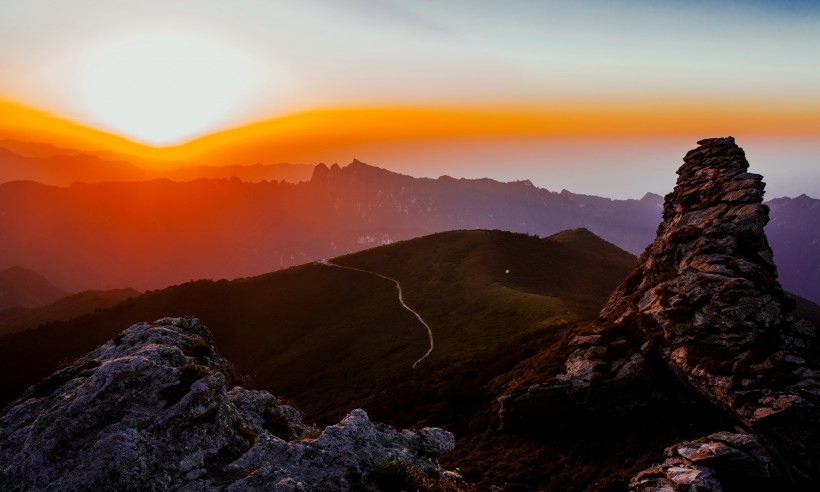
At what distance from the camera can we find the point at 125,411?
13.7 metres

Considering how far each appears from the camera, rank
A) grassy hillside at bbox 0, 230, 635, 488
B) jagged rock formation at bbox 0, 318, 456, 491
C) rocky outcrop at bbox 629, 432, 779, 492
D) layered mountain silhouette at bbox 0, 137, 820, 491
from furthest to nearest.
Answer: grassy hillside at bbox 0, 230, 635, 488
rocky outcrop at bbox 629, 432, 779, 492
layered mountain silhouette at bbox 0, 137, 820, 491
jagged rock formation at bbox 0, 318, 456, 491

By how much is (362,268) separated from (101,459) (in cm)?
13202

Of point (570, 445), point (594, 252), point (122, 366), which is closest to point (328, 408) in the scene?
point (570, 445)

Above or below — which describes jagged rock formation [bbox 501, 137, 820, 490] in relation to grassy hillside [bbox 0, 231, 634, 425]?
above

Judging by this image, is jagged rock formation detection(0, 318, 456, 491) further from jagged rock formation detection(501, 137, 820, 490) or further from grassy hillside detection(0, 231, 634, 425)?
grassy hillside detection(0, 231, 634, 425)

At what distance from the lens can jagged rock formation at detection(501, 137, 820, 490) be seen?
2616cm

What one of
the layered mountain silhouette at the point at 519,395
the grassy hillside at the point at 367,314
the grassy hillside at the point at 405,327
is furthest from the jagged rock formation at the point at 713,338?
the grassy hillside at the point at 367,314

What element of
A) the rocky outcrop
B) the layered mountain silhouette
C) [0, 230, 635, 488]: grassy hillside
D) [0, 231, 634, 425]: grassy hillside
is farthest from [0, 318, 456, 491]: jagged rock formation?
[0, 231, 634, 425]: grassy hillside

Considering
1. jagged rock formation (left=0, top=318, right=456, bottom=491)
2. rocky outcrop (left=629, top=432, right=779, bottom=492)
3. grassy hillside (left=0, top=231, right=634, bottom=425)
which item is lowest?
grassy hillside (left=0, top=231, right=634, bottom=425)

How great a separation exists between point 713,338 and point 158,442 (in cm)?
3655

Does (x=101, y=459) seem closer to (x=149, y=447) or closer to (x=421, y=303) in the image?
(x=149, y=447)

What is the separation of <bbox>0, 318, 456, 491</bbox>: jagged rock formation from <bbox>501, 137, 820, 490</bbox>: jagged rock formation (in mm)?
19397

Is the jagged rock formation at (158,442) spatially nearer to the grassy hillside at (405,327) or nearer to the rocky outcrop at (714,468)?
the grassy hillside at (405,327)

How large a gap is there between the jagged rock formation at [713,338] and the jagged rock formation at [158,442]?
63.6 feet
